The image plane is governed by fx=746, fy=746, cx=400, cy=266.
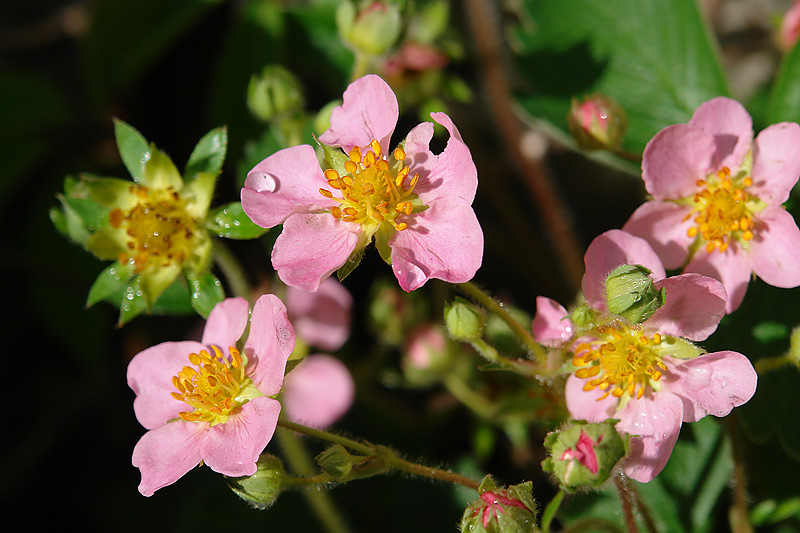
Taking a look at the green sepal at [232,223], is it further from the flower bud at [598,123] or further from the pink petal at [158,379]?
the flower bud at [598,123]

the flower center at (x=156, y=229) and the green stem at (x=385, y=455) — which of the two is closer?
the green stem at (x=385, y=455)

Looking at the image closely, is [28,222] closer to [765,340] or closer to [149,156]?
[149,156]

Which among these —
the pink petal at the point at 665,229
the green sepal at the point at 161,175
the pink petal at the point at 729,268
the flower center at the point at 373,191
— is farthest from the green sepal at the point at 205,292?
the pink petal at the point at 729,268

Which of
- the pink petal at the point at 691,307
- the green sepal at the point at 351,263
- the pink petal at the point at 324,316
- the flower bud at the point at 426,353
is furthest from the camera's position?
the pink petal at the point at 324,316

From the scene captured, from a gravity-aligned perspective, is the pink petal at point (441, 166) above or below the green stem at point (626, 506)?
above

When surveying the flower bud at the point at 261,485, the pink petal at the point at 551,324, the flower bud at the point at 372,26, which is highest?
the flower bud at the point at 372,26

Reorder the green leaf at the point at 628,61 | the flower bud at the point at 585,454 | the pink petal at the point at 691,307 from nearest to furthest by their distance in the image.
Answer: the flower bud at the point at 585,454 → the pink petal at the point at 691,307 → the green leaf at the point at 628,61

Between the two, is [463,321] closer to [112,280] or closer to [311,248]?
[311,248]
